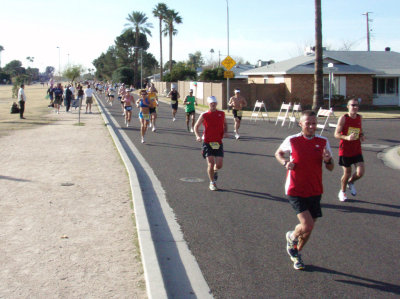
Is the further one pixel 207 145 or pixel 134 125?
pixel 134 125

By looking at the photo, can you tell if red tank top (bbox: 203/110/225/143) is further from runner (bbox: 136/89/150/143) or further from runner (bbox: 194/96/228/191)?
runner (bbox: 136/89/150/143)

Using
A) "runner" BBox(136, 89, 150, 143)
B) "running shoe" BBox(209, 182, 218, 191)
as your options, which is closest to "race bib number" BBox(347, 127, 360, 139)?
"running shoe" BBox(209, 182, 218, 191)

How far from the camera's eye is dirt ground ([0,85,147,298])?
16.1 ft

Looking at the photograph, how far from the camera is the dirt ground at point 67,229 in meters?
4.91

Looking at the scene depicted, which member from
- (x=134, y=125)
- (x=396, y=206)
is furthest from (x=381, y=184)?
(x=134, y=125)

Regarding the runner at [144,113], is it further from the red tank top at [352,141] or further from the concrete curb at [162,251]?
the red tank top at [352,141]

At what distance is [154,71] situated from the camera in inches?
5404

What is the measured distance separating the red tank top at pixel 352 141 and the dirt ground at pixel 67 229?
369 cm

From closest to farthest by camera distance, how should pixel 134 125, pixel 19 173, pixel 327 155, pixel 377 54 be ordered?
pixel 327 155 → pixel 19 173 → pixel 134 125 → pixel 377 54

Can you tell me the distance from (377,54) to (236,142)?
30508 millimetres

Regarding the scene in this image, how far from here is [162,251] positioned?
6000 millimetres

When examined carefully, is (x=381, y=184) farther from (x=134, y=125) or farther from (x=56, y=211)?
(x=134, y=125)

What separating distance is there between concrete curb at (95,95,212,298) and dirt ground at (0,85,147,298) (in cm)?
14

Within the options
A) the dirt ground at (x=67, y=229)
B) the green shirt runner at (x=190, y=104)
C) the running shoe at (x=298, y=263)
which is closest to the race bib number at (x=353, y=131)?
the running shoe at (x=298, y=263)
